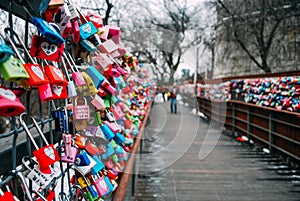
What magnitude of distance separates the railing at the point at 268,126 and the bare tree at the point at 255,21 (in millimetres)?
2550

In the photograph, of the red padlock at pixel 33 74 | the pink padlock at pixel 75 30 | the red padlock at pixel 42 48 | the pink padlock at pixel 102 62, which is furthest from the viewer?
the pink padlock at pixel 102 62

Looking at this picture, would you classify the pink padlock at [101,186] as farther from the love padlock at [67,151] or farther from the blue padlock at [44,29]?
the blue padlock at [44,29]

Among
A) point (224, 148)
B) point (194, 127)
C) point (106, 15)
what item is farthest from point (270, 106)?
point (106, 15)

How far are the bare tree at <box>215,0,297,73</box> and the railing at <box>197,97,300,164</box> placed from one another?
255 centimetres

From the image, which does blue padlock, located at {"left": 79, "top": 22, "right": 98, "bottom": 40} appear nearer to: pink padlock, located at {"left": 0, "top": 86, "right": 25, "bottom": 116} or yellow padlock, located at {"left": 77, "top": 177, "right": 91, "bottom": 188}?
yellow padlock, located at {"left": 77, "top": 177, "right": 91, "bottom": 188}

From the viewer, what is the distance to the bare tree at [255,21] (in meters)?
11.4

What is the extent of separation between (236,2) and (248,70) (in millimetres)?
4355

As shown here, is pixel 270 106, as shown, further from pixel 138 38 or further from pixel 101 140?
pixel 101 140

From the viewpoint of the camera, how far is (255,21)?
12.3 meters

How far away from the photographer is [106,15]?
3.44m

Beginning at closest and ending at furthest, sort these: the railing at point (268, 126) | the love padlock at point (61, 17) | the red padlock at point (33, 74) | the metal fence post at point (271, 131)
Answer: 1. the red padlock at point (33, 74)
2. the love padlock at point (61, 17)
3. the railing at point (268, 126)
4. the metal fence post at point (271, 131)

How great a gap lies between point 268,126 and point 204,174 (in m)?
2.64

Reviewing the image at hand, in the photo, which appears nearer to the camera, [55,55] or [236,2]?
[55,55]

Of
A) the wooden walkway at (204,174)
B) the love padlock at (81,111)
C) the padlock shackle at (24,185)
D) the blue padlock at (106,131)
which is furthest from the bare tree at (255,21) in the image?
the padlock shackle at (24,185)
